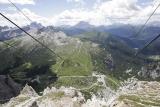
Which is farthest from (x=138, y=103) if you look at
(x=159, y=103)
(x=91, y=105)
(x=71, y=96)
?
(x=71, y=96)

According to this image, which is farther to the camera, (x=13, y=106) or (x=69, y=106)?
(x=13, y=106)

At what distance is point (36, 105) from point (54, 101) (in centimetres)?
1183

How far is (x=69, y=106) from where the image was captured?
176 meters

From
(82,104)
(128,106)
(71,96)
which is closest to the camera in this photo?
(128,106)

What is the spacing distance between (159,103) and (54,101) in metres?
69.3

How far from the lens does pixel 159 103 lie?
190m

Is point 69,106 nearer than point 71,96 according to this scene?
Yes

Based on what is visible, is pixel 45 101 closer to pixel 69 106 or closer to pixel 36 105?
pixel 36 105

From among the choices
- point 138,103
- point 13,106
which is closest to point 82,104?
point 138,103

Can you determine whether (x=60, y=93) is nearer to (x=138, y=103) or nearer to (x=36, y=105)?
(x=36, y=105)

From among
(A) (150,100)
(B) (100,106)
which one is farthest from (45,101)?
(A) (150,100)

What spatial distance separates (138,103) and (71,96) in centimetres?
4422

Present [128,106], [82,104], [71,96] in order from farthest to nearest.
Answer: [71,96]
[82,104]
[128,106]

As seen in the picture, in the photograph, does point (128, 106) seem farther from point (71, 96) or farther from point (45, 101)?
point (45, 101)
